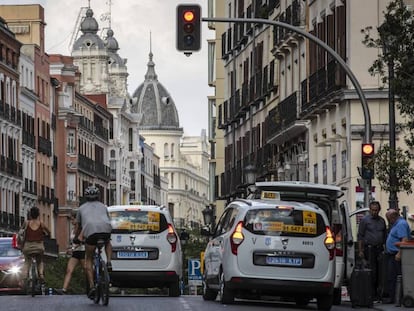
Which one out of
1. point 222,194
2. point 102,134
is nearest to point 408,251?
point 222,194

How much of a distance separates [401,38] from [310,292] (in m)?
4.54

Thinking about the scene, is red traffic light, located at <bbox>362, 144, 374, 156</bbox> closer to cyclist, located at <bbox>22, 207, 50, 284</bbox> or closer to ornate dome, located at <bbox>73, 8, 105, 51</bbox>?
cyclist, located at <bbox>22, 207, 50, 284</bbox>

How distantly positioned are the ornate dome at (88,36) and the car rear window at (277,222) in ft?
518

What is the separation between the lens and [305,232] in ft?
105

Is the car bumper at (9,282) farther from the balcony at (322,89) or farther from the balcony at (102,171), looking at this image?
the balcony at (102,171)

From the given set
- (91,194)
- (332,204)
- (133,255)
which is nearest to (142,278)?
(133,255)

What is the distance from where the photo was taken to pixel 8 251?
46719 mm

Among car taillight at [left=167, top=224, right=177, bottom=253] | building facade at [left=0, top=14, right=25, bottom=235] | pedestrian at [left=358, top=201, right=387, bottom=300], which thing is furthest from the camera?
building facade at [left=0, top=14, right=25, bottom=235]

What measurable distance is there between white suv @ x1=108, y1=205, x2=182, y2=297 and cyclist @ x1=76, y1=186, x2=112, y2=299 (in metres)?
6.89

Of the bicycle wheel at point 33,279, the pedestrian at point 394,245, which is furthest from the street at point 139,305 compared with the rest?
the bicycle wheel at point 33,279

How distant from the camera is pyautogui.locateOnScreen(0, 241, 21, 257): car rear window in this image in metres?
46.5

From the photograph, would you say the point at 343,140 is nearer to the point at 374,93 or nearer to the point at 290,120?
the point at 374,93

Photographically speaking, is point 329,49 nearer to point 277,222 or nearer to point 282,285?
point 277,222

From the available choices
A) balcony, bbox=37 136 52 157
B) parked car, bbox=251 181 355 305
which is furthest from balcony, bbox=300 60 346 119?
balcony, bbox=37 136 52 157
